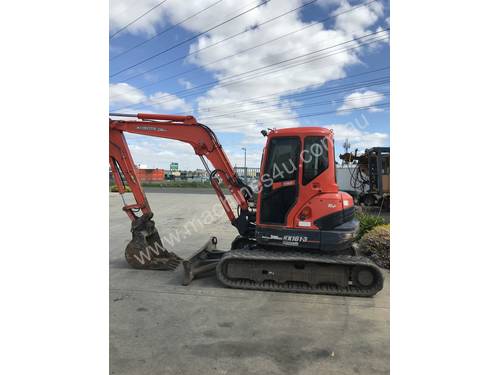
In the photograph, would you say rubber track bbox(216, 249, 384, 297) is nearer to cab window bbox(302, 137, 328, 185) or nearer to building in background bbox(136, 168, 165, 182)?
cab window bbox(302, 137, 328, 185)

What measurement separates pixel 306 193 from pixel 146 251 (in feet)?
10.7

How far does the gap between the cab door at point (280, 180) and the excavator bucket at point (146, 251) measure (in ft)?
7.23

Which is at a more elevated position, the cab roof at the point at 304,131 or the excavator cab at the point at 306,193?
the cab roof at the point at 304,131

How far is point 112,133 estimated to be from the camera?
6496 mm

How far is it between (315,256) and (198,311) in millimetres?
2051

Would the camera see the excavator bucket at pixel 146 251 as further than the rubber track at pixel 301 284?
Yes

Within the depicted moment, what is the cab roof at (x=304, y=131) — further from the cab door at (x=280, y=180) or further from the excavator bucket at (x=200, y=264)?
the excavator bucket at (x=200, y=264)

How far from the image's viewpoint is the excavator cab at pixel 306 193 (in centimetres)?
539

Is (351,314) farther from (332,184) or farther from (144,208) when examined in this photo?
(144,208)

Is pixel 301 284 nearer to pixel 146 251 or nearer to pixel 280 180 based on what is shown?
pixel 280 180

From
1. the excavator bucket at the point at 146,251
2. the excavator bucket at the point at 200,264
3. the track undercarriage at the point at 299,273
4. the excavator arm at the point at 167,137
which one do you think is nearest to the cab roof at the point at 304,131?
the excavator arm at the point at 167,137

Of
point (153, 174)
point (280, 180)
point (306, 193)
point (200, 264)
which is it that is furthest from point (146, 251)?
point (153, 174)

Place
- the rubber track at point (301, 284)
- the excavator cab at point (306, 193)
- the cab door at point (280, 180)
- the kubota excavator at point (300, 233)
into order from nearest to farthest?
1. the rubber track at point (301, 284)
2. the kubota excavator at point (300, 233)
3. the excavator cab at point (306, 193)
4. the cab door at point (280, 180)

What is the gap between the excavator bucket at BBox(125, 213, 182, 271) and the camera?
6.34 m
